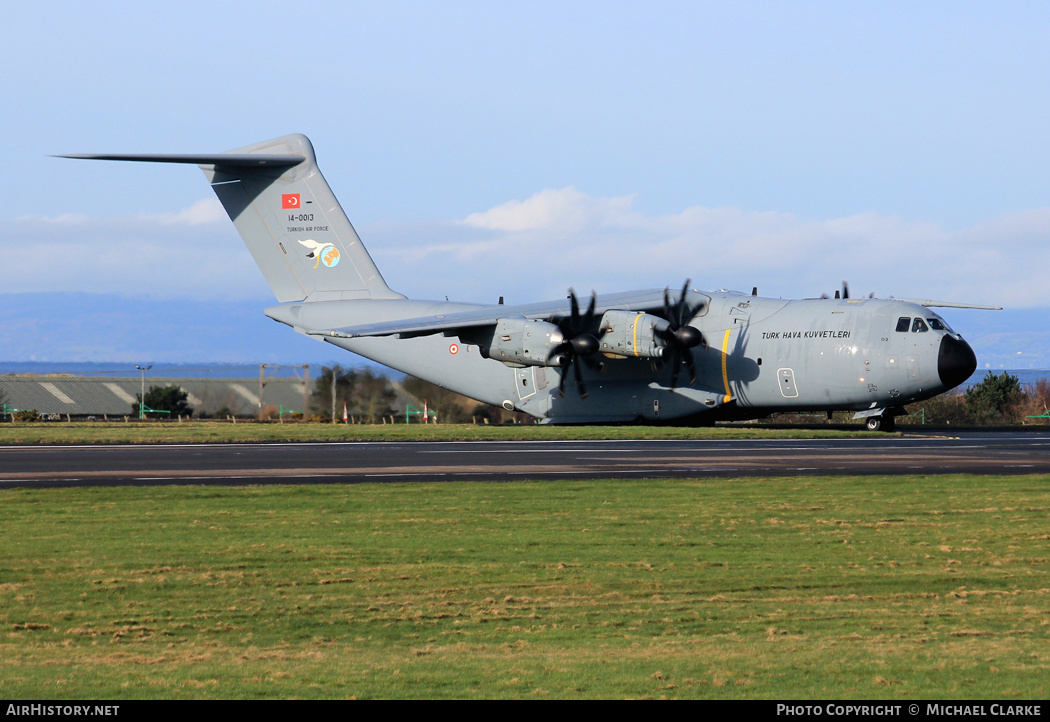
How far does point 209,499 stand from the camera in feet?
55.1

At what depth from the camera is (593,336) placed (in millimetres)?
33750

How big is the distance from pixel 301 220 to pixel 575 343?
12.3 metres

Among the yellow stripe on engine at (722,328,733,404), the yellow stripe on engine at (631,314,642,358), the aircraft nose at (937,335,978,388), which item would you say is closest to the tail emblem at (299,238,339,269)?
the yellow stripe on engine at (631,314,642,358)

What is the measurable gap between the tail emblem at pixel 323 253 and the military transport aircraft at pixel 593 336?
46 mm

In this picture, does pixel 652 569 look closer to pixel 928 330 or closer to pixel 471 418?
pixel 928 330

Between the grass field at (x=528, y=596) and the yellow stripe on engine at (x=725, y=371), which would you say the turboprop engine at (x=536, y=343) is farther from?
the grass field at (x=528, y=596)

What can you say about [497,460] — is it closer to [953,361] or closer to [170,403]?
[953,361]

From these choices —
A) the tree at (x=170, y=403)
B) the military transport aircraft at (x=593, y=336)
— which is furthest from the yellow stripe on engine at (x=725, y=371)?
the tree at (x=170, y=403)

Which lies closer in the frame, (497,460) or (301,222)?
(497,460)

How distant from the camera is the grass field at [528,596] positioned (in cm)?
692

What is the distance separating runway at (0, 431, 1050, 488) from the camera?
20.6 metres

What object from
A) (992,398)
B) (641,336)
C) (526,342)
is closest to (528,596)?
(641,336)
